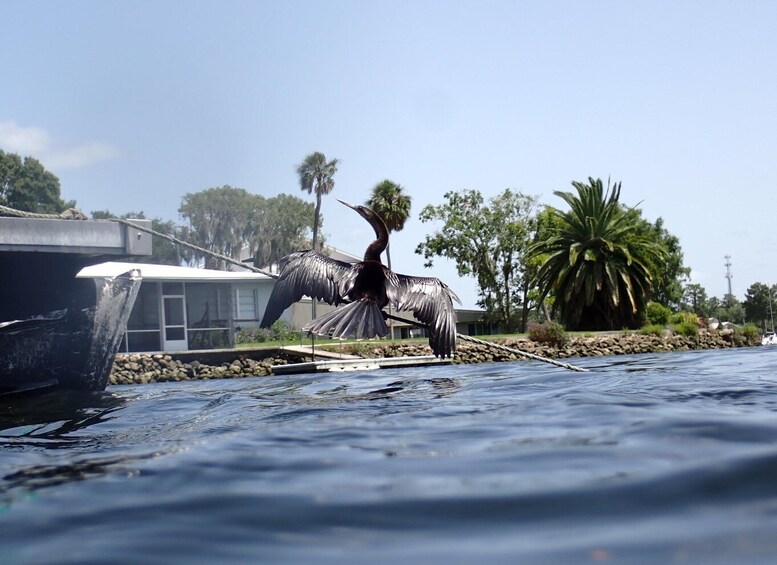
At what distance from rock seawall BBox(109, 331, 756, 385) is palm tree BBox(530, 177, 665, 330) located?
5.20 meters

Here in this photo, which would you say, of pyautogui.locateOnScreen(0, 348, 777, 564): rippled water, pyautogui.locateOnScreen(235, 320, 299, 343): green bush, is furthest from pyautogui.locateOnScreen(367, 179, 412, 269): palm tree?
pyautogui.locateOnScreen(0, 348, 777, 564): rippled water

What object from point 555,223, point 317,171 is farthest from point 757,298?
point 317,171

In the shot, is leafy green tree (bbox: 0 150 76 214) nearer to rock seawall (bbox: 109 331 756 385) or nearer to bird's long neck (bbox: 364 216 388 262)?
rock seawall (bbox: 109 331 756 385)

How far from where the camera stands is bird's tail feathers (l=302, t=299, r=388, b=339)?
729 centimetres

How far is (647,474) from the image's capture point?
2.26 metres

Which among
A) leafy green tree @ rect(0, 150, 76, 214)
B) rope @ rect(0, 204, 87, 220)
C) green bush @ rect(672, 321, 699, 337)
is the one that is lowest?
green bush @ rect(672, 321, 699, 337)

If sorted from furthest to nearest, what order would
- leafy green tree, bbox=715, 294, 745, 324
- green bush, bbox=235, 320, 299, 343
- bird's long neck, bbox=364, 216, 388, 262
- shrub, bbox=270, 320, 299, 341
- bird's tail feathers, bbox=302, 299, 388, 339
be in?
1. leafy green tree, bbox=715, 294, 745, 324
2. shrub, bbox=270, 320, 299, 341
3. green bush, bbox=235, 320, 299, 343
4. bird's long neck, bbox=364, 216, 388, 262
5. bird's tail feathers, bbox=302, 299, 388, 339

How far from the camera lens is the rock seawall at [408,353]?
2267cm

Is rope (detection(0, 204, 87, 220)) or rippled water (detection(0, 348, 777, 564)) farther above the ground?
rope (detection(0, 204, 87, 220))

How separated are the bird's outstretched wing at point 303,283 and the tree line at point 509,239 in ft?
98.3

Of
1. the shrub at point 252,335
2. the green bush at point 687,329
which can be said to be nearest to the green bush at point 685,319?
the green bush at point 687,329

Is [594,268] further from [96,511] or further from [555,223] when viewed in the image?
[96,511]

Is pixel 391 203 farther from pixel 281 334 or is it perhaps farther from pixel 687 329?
pixel 687 329

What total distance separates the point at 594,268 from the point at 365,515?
36.5 meters
